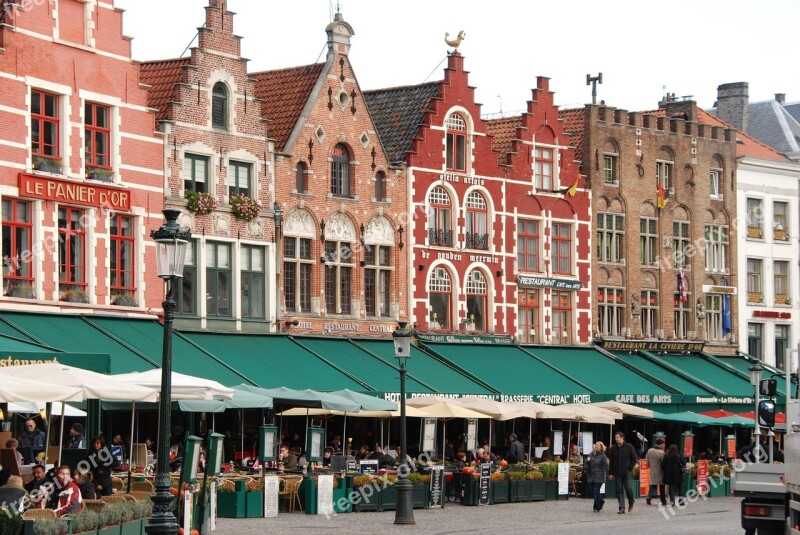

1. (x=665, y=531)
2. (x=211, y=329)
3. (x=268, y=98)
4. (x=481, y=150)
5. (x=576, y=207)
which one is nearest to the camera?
(x=665, y=531)

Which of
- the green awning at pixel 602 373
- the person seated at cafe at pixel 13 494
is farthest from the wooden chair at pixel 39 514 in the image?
the green awning at pixel 602 373

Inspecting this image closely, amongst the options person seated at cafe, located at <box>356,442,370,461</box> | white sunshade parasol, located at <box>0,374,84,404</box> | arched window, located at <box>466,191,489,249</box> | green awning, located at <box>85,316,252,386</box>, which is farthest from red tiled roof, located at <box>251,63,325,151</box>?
white sunshade parasol, located at <box>0,374,84,404</box>

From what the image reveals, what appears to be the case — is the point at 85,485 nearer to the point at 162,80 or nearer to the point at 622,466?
the point at 622,466

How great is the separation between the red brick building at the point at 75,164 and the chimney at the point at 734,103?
29.1 m

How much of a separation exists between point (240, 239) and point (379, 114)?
28.1ft


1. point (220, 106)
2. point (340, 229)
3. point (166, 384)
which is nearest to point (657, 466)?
point (340, 229)

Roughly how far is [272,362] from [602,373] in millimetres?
12771

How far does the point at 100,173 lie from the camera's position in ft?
122

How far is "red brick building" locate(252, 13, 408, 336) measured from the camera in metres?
42.2

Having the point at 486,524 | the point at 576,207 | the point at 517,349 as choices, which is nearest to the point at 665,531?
the point at 486,524

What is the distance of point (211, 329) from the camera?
3962 cm

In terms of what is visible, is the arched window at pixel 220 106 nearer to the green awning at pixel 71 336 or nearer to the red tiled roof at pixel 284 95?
the red tiled roof at pixel 284 95

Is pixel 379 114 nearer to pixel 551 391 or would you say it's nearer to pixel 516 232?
pixel 516 232

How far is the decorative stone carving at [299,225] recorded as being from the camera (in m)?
42.0
